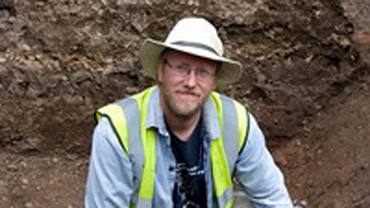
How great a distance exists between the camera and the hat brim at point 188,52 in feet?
9.37

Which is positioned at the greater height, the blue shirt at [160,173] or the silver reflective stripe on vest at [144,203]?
the blue shirt at [160,173]

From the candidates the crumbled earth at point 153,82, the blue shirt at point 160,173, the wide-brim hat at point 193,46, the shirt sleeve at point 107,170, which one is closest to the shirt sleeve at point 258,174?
the blue shirt at point 160,173

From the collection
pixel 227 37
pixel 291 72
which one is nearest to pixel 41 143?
pixel 227 37

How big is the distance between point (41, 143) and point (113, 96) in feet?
2.09

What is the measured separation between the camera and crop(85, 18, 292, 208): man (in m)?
2.94

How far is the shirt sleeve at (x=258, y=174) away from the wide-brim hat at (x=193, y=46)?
29 centimetres

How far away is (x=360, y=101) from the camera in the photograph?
4.97 meters

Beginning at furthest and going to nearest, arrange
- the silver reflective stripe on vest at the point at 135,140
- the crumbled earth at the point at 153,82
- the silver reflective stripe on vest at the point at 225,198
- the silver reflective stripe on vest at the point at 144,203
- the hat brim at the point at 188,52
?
1. the crumbled earth at the point at 153,82
2. the silver reflective stripe on vest at the point at 225,198
3. the silver reflective stripe on vest at the point at 144,203
4. the silver reflective stripe on vest at the point at 135,140
5. the hat brim at the point at 188,52

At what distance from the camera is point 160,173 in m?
3.06

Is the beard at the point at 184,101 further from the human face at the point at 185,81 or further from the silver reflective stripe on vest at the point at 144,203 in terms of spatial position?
the silver reflective stripe on vest at the point at 144,203

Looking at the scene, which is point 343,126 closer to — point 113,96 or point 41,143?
point 113,96

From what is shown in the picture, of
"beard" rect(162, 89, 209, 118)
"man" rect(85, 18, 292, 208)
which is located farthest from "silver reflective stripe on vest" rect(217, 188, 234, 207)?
"beard" rect(162, 89, 209, 118)

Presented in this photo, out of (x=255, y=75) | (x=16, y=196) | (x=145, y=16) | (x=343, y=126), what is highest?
(x=145, y=16)

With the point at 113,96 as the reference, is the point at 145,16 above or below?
above
